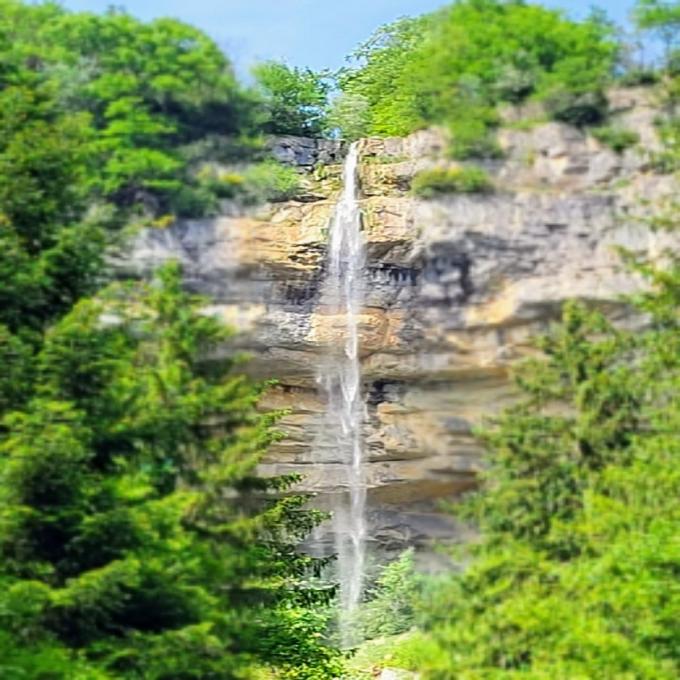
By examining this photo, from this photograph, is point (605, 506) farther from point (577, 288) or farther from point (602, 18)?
point (602, 18)

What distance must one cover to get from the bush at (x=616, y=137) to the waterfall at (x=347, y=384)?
79.9 inches

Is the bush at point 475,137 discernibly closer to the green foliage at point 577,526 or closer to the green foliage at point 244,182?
the green foliage at point 577,526

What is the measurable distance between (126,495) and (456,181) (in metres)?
1.64

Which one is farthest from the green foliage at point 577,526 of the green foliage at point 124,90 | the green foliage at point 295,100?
the green foliage at point 295,100

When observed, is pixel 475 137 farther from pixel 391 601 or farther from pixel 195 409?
pixel 391 601

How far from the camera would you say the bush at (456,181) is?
410 centimetres

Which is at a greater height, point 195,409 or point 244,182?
point 244,182

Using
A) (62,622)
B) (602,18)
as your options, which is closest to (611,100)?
(602,18)

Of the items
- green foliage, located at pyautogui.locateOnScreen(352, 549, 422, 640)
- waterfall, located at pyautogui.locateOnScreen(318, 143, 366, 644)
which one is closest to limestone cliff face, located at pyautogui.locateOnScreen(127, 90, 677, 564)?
green foliage, located at pyautogui.locateOnScreen(352, 549, 422, 640)

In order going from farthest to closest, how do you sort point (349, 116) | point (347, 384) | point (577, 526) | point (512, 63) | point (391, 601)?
point (347, 384) → point (391, 601) → point (349, 116) → point (512, 63) → point (577, 526)

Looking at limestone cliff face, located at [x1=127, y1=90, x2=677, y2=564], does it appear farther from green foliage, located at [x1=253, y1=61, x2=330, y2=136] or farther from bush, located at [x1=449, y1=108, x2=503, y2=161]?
green foliage, located at [x1=253, y1=61, x2=330, y2=136]

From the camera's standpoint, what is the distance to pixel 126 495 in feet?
13.4

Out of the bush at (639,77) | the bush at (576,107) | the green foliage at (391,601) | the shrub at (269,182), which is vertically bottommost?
the green foliage at (391,601)

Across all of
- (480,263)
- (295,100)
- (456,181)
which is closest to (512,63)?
(456,181)
